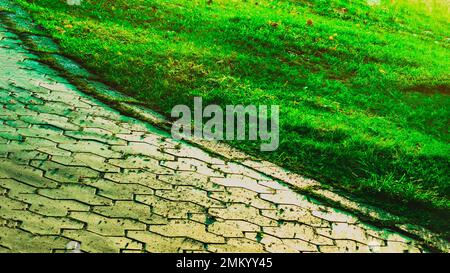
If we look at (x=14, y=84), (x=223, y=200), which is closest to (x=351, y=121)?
(x=223, y=200)

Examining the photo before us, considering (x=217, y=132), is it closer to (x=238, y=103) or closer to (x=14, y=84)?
(x=238, y=103)

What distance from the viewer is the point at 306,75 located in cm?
634

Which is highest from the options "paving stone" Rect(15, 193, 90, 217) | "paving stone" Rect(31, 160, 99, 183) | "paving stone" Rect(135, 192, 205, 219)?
"paving stone" Rect(31, 160, 99, 183)

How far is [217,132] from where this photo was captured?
491 centimetres

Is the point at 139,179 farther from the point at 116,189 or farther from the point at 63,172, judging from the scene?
the point at 63,172

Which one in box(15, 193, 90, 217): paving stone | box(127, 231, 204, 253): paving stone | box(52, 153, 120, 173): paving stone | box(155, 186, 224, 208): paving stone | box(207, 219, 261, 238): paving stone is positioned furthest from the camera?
box(52, 153, 120, 173): paving stone

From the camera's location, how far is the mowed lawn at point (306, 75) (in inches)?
183

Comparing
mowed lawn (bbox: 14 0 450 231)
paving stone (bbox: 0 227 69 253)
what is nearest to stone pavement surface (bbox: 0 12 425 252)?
paving stone (bbox: 0 227 69 253)

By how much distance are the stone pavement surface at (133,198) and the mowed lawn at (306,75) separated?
1.87ft

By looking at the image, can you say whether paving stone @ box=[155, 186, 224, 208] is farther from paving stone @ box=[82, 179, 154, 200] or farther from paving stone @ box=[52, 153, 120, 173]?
paving stone @ box=[52, 153, 120, 173]

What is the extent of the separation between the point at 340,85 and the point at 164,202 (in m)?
3.33

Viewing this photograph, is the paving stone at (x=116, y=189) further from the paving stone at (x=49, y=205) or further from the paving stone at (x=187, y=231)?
the paving stone at (x=187, y=231)

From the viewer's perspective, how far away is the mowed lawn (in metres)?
4.64

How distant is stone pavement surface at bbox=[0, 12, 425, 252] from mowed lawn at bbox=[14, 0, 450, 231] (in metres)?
0.57
